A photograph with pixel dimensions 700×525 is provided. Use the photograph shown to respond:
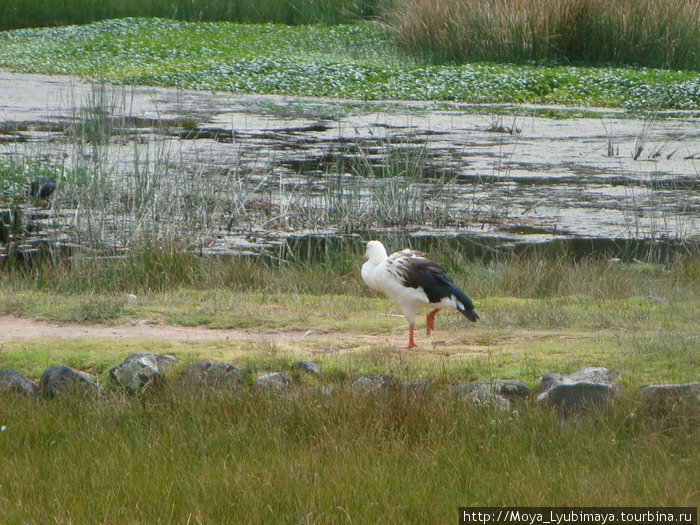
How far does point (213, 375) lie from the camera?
4.77 m

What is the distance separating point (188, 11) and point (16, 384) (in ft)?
85.2

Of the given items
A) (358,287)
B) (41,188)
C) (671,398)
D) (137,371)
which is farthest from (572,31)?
(137,371)

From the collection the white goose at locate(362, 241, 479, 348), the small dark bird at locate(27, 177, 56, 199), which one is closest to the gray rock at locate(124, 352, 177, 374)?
the white goose at locate(362, 241, 479, 348)

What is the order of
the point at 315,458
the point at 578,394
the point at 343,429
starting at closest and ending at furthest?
the point at 315,458 < the point at 343,429 < the point at 578,394

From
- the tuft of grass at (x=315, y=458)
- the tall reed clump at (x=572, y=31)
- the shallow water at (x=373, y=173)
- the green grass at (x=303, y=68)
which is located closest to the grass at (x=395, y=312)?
the tuft of grass at (x=315, y=458)

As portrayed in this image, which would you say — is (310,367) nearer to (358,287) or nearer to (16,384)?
(16,384)

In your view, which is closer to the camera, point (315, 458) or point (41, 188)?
point (315, 458)

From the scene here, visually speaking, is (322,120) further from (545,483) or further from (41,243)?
(545,483)

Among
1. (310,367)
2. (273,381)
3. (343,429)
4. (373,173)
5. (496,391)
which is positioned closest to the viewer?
(343,429)

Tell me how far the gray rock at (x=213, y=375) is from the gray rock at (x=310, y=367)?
305 mm

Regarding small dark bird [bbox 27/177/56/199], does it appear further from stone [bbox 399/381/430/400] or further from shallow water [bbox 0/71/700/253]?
stone [bbox 399/381/430/400]

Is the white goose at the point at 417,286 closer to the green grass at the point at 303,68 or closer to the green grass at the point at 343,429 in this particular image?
the green grass at the point at 343,429

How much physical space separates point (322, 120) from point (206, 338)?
10.6 m

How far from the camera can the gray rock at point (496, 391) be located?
14.7 ft
